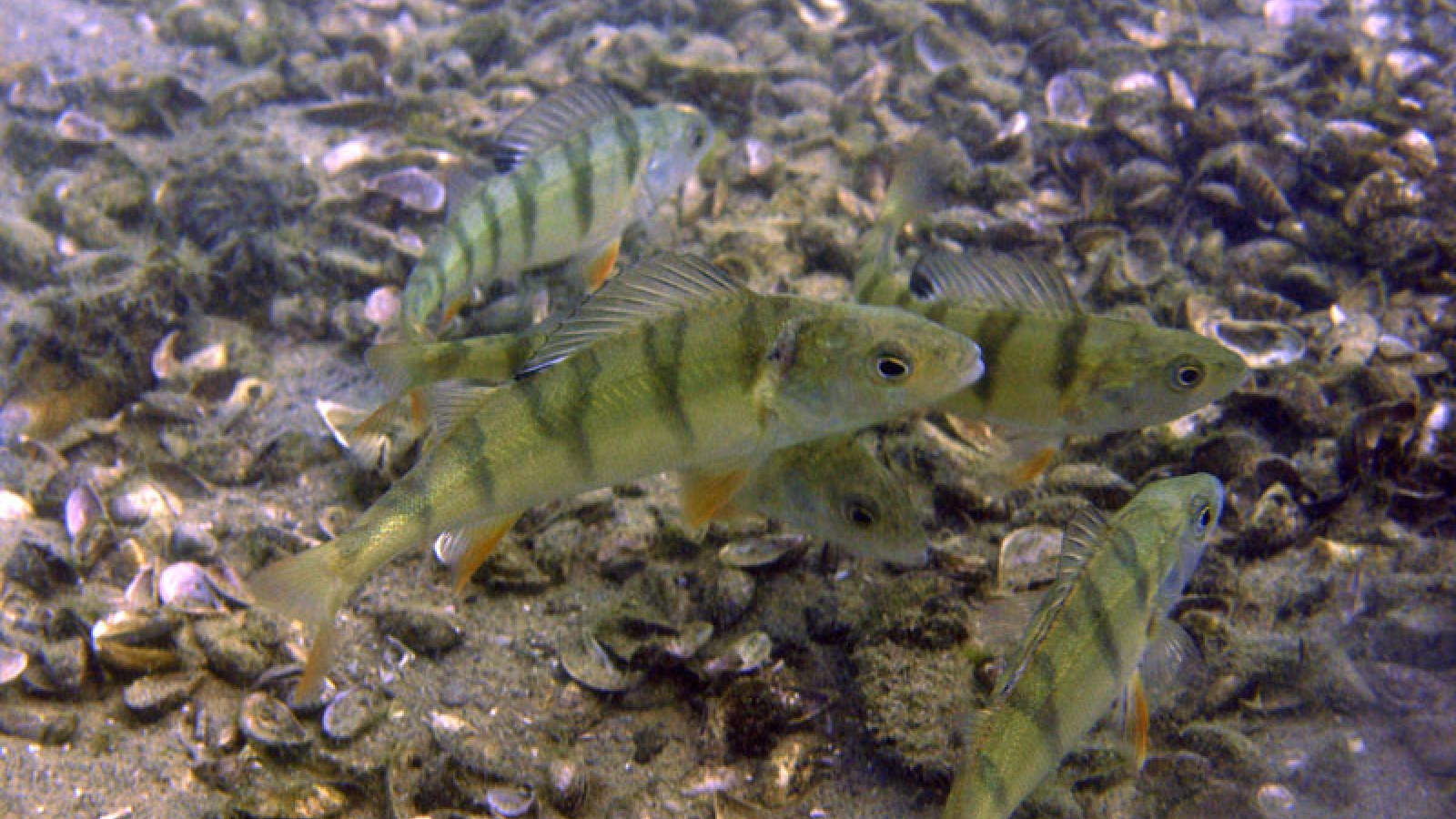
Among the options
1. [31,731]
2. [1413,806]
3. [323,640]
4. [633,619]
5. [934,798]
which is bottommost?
[1413,806]

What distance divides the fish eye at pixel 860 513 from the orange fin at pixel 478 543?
1199 mm

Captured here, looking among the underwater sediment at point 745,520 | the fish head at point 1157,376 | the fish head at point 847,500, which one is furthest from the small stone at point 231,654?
the fish head at point 1157,376

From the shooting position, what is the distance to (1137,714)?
249 centimetres

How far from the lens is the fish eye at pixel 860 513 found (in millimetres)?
2838

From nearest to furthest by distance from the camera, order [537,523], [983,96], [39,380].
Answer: [537,523] < [39,380] < [983,96]

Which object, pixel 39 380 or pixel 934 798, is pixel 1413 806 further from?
pixel 39 380

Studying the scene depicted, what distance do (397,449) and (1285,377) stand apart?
4364 millimetres

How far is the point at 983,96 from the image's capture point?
6133mm

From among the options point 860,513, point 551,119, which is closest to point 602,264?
point 551,119

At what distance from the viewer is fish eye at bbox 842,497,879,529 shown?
2.84 m

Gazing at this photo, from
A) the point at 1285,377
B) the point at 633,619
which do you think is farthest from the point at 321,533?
the point at 1285,377

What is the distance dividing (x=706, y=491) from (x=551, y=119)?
2.87 metres

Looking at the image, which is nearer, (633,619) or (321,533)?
(633,619)

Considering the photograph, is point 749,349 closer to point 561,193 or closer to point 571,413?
point 571,413
